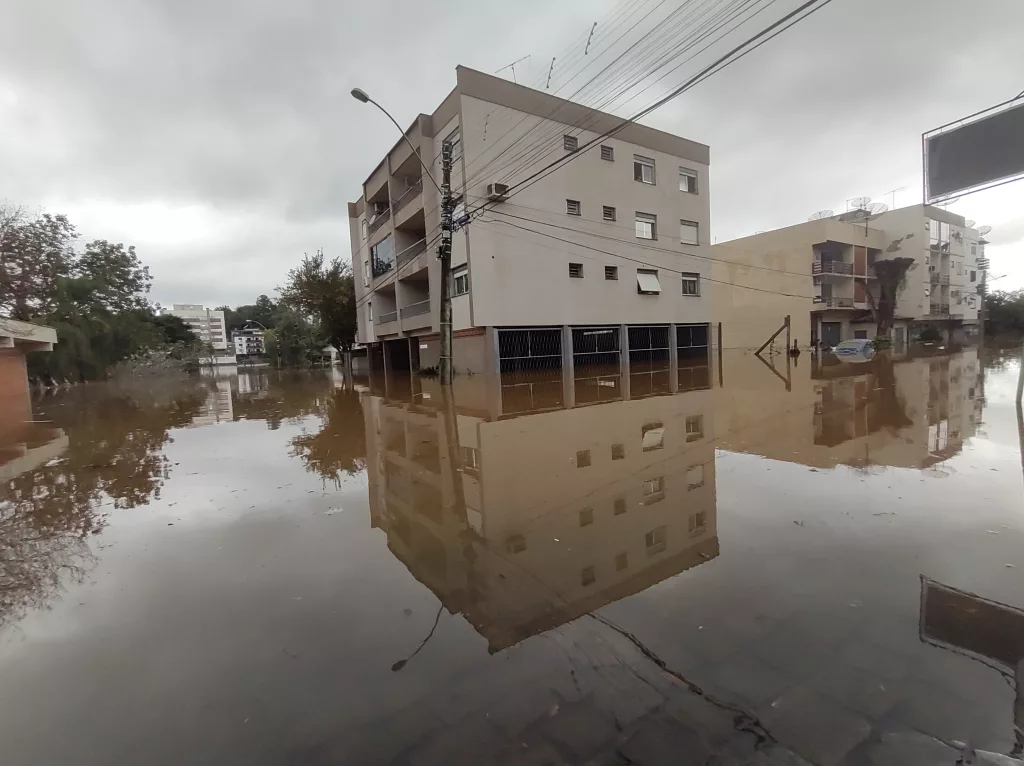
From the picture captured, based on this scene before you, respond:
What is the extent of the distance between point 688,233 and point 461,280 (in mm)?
12587

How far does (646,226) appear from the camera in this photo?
23.2 meters

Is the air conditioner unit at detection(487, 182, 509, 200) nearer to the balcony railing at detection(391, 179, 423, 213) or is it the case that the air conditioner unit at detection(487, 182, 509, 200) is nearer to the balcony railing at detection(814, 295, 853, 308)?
the balcony railing at detection(391, 179, 423, 213)

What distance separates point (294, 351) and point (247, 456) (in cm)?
5332

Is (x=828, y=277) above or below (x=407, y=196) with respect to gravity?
below

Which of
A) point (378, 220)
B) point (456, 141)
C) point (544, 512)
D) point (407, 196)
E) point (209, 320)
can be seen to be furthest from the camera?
point (209, 320)

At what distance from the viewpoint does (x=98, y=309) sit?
30.8 metres

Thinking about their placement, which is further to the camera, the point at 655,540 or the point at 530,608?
the point at 655,540

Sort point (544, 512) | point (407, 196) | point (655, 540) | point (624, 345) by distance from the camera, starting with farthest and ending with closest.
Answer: point (407, 196) → point (624, 345) → point (544, 512) → point (655, 540)

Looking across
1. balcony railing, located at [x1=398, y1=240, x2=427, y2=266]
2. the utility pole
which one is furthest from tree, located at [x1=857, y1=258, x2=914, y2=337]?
the utility pole

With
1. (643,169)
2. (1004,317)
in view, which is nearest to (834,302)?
(643,169)

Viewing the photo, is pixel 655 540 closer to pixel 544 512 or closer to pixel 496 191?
pixel 544 512

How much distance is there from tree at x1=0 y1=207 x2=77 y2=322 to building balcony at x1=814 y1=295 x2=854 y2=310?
4648cm

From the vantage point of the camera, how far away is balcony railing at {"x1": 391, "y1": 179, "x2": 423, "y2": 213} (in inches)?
861

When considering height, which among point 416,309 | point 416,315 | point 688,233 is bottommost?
point 416,315
